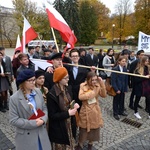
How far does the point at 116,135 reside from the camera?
14.6 ft

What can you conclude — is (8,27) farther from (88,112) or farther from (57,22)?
(88,112)

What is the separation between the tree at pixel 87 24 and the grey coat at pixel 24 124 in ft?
135

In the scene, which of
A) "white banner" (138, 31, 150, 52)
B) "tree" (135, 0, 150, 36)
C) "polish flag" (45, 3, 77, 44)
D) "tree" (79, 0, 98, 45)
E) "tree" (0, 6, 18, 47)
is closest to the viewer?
"polish flag" (45, 3, 77, 44)

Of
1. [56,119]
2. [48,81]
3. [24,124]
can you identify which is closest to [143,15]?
[48,81]

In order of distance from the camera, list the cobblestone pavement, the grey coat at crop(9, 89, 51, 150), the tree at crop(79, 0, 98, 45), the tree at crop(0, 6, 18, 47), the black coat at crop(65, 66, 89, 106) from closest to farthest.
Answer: the grey coat at crop(9, 89, 51, 150), the cobblestone pavement, the black coat at crop(65, 66, 89, 106), the tree at crop(0, 6, 18, 47), the tree at crop(79, 0, 98, 45)

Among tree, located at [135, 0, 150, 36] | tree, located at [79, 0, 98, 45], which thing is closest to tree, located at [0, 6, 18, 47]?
tree, located at [79, 0, 98, 45]

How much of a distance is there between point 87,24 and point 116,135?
1599 inches

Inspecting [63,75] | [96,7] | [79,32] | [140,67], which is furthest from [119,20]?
[63,75]

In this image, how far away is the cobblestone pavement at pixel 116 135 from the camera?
13.1 ft

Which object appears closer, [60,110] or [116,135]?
[60,110]

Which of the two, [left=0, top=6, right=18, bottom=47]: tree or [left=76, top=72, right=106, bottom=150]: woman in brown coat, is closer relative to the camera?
[left=76, top=72, right=106, bottom=150]: woman in brown coat

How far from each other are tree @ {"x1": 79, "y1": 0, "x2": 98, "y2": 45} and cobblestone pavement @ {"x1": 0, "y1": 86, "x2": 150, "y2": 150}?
3835cm

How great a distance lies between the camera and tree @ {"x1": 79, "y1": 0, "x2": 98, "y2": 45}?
4241 centimetres

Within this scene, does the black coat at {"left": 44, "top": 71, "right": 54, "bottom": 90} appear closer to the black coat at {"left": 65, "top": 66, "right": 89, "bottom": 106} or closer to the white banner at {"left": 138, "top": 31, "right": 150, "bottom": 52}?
the black coat at {"left": 65, "top": 66, "right": 89, "bottom": 106}
